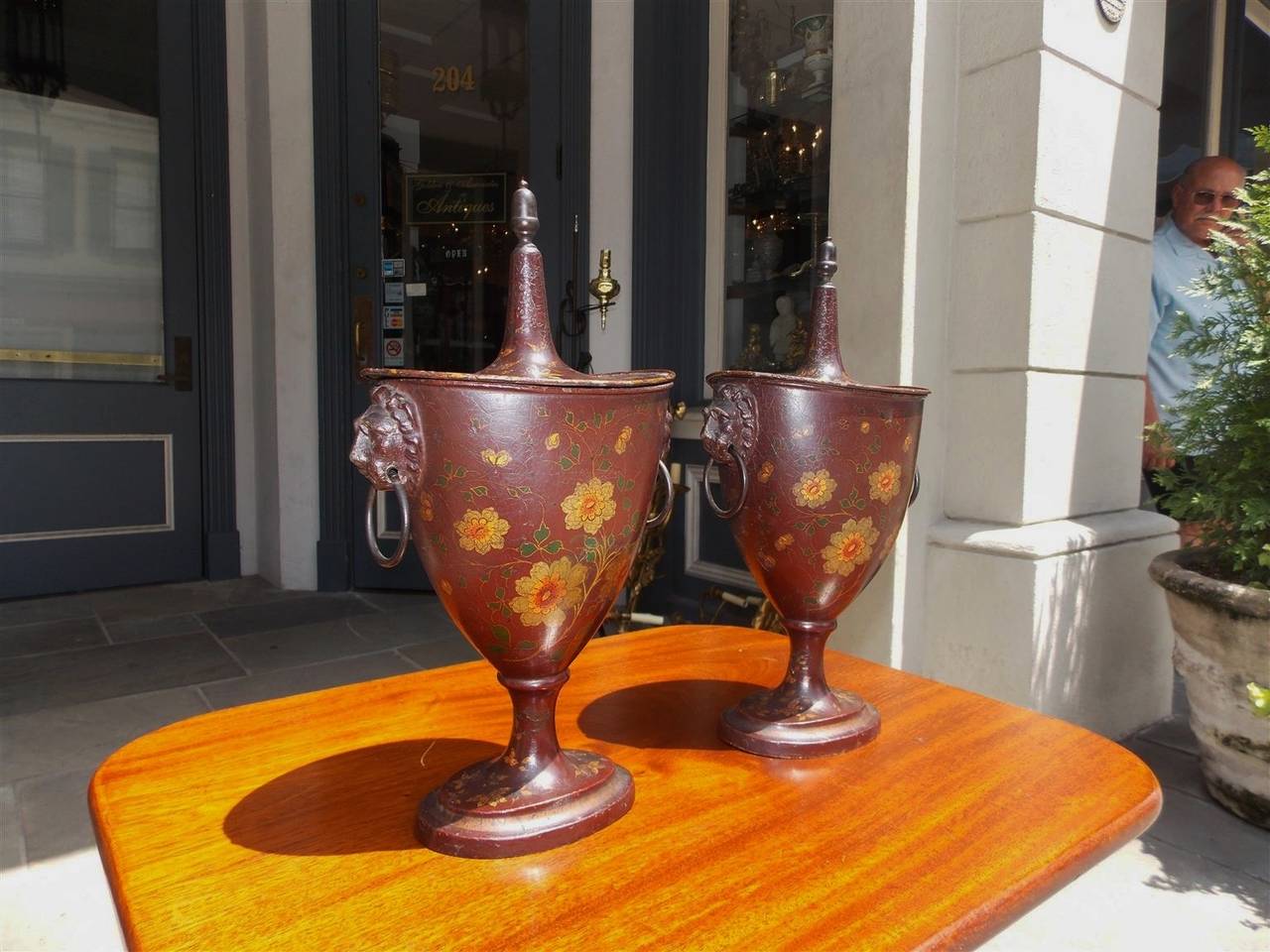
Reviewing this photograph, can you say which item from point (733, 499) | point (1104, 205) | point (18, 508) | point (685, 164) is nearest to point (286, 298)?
point (18, 508)

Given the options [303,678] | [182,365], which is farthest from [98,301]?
[303,678]

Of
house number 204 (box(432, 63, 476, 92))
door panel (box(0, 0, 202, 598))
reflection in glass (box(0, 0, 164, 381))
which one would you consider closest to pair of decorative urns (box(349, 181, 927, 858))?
house number 204 (box(432, 63, 476, 92))

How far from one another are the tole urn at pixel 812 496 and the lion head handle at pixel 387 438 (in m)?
0.20

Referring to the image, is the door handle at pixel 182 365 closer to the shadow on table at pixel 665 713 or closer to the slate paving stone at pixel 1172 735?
the shadow on table at pixel 665 713

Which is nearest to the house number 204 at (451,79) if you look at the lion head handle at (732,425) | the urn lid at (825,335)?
the urn lid at (825,335)

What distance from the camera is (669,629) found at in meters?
0.94

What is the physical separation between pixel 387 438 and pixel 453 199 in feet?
11.3

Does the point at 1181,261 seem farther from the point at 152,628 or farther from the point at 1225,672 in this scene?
the point at 152,628

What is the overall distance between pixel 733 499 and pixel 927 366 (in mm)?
1306

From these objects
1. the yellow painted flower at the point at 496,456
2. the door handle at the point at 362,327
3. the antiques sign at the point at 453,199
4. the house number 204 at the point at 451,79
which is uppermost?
the house number 204 at the point at 451,79

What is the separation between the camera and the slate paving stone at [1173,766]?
69.6 inches

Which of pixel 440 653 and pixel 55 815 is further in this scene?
pixel 440 653

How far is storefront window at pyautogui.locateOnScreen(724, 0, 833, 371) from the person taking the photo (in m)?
2.68

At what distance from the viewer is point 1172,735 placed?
205 centimetres
